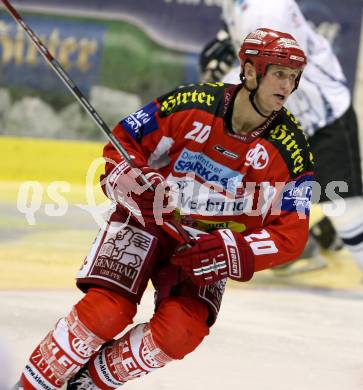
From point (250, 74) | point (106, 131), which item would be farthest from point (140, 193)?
point (250, 74)

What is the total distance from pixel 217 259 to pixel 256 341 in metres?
1.03

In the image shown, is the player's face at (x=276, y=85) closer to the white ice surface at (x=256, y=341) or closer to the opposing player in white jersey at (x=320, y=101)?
the white ice surface at (x=256, y=341)

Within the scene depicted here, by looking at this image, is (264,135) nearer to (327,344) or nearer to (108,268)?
(108,268)

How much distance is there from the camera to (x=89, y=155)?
5844 mm

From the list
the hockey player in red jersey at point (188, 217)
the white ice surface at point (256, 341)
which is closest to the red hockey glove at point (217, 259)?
the hockey player in red jersey at point (188, 217)

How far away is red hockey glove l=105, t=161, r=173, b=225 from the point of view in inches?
90.5

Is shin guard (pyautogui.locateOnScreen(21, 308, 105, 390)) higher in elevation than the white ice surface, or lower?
higher

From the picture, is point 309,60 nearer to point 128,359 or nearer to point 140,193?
point 140,193

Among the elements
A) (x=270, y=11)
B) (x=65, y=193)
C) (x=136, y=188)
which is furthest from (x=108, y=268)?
(x=65, y=193)

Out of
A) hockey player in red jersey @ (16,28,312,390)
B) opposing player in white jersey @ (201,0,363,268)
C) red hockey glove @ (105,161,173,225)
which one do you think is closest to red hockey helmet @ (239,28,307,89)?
hockey player in red jersey @ (16,28,312,390)

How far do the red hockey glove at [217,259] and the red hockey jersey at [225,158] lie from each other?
0.26 ft

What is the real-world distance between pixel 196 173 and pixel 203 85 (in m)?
0.22

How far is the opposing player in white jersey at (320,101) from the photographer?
4.08 meters

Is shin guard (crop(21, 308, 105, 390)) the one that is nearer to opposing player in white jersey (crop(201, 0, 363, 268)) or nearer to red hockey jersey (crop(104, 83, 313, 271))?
red hockey jersey (crop(104, 83, 313, 271))
